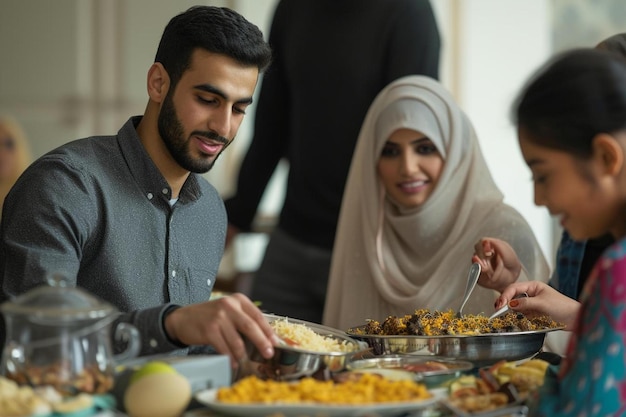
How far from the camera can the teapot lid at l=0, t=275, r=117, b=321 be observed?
1.36 m

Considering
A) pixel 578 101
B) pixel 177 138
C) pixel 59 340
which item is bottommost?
pixel 59 340

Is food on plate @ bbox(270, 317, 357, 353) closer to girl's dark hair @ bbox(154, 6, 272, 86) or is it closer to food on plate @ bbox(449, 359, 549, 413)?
food on plate @ bbox(449, 359, 549, 413)

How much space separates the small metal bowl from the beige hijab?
97cm

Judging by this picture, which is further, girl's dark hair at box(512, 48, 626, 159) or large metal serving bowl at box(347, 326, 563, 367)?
large metal serving bowl at box(347, 326, 563, 367)

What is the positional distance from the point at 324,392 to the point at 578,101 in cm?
57

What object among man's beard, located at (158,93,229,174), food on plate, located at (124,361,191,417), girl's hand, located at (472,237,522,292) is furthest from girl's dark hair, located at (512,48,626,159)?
girl's hand, located at (472,237,522,292)

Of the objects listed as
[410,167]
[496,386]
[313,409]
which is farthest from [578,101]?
[410,167]

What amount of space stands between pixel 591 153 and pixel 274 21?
8.25ft

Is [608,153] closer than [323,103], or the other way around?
[608,153]

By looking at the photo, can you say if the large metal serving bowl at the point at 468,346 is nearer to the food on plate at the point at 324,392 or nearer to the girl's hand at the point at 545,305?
the girl's hand at the point at 545,305

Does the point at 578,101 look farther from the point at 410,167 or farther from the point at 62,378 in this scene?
the point at 410,167

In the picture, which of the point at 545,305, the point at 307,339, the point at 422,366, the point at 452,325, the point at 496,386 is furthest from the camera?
the point at 545,305

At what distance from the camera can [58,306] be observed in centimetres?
137

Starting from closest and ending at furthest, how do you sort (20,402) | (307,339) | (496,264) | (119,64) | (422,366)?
1. (20,402)
2. (422,366)
3. (307,339)
4. (496,264)
5. (119,64)
